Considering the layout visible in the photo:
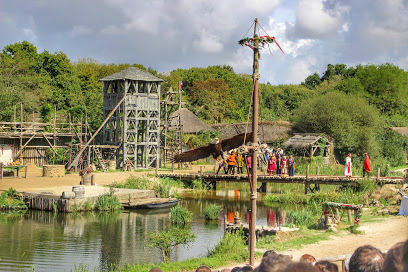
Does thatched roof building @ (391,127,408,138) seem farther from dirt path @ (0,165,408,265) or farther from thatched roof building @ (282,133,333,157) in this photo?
dirt path @ (0,165,408,265)

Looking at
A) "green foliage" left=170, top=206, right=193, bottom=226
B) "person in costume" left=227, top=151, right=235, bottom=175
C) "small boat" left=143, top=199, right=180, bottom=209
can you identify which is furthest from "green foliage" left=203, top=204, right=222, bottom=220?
"person in costume" left=227, top=151, right=235, bottom=175

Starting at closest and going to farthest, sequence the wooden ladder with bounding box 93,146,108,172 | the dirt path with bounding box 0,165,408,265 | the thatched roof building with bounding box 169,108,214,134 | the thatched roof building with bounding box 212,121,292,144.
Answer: the dirt path with bounding box 0,165,408,265 → the wooden ladder with bounding box 93,146,108,172 → the thatched roof building with bounding box 212,121,292,144 → the thatched roof building with bounding box 169,108,214,134

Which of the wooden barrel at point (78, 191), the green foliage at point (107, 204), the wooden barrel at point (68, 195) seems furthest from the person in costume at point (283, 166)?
the wooden barrel at point (68, 195)

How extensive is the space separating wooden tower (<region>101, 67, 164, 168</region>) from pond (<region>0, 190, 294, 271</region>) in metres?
10.3

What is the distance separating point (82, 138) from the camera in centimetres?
3659

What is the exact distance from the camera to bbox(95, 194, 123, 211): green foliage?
23.2 m

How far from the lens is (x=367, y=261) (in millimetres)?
4039

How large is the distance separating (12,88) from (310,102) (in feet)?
81.1

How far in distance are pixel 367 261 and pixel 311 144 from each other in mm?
33846

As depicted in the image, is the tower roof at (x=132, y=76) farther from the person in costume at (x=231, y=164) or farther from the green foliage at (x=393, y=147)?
the green foliage at (x=393, y=147)

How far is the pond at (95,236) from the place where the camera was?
1477 centimetres

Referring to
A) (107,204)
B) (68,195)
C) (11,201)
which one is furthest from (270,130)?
(11,201)

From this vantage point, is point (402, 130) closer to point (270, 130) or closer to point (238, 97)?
point (270, 130)

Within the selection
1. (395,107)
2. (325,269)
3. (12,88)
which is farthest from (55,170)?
(395,107)
